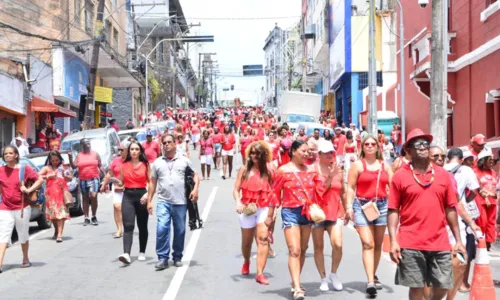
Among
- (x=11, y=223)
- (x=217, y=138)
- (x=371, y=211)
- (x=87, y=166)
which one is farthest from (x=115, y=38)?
(x=371, y=211)

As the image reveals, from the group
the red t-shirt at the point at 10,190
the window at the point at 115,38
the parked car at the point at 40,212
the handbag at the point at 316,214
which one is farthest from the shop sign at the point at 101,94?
the handbag at the point at 316,214

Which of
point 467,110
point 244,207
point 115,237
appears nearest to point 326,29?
point 467,110

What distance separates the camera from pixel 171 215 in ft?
33.2

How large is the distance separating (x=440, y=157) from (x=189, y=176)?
12.1 feet

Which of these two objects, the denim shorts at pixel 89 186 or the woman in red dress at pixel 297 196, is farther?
the denim shorts at pixel 89 186

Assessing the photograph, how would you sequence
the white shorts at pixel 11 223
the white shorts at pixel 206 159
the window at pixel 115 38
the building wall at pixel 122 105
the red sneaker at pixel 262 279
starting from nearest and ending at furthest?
the red sneaker at pixel 262 279 → the white shorts at pixel 11 223 → the white shorts at pixel 206 159 → the window at pixel 115 38 → the building wall at pixel 122 105

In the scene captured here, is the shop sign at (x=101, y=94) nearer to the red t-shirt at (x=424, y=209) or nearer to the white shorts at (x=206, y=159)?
the white shorts at (x=206, y=159)

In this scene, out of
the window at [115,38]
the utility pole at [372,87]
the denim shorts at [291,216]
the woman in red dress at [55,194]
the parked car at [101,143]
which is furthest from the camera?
the window at [115,38]

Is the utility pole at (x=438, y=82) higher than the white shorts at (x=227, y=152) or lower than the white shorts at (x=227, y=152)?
higher

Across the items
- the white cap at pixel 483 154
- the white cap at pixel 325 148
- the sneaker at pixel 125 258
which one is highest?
the white cap at pixel 325 148

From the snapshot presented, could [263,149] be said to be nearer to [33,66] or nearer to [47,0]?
[33,66]

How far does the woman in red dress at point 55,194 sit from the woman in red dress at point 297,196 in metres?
5.99

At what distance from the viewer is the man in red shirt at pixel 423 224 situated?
6.11 m

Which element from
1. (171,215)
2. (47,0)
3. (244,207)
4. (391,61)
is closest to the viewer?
(244,207)
